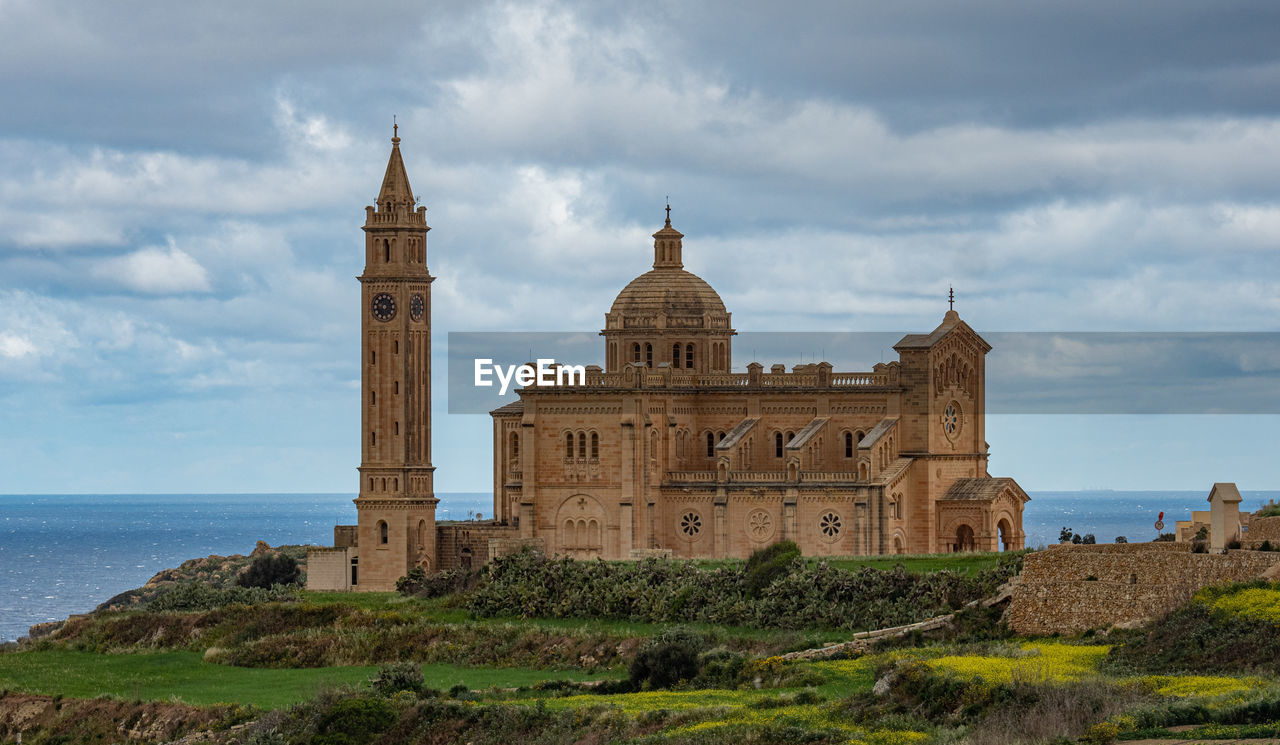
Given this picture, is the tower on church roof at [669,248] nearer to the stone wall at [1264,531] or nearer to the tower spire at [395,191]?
the tower spire at [395,191]

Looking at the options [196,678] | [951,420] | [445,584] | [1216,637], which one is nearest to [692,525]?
[951,420]

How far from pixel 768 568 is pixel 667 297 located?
25.3 metres

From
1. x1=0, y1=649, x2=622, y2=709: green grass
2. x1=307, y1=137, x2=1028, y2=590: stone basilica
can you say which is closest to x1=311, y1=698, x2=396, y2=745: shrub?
x1=0, y1=649, x2=622, y2=709: green grass

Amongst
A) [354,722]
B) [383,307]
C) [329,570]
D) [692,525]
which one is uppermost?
[383,307]

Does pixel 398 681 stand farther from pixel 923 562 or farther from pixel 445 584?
pixel 445 584

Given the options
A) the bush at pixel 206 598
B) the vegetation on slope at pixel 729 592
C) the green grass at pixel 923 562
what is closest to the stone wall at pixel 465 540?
the bush at pixel 206 598

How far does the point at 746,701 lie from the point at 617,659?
1235 centimetres

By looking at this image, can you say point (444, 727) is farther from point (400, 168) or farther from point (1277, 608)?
point (400, 168)

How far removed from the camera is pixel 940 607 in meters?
51.8

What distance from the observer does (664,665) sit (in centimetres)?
4631

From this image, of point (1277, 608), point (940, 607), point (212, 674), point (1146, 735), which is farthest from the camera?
point (212, 674)

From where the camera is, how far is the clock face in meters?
81.0

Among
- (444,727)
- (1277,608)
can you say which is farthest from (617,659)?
(1277,608)

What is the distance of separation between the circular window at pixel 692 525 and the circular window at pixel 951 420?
961 centimetres
